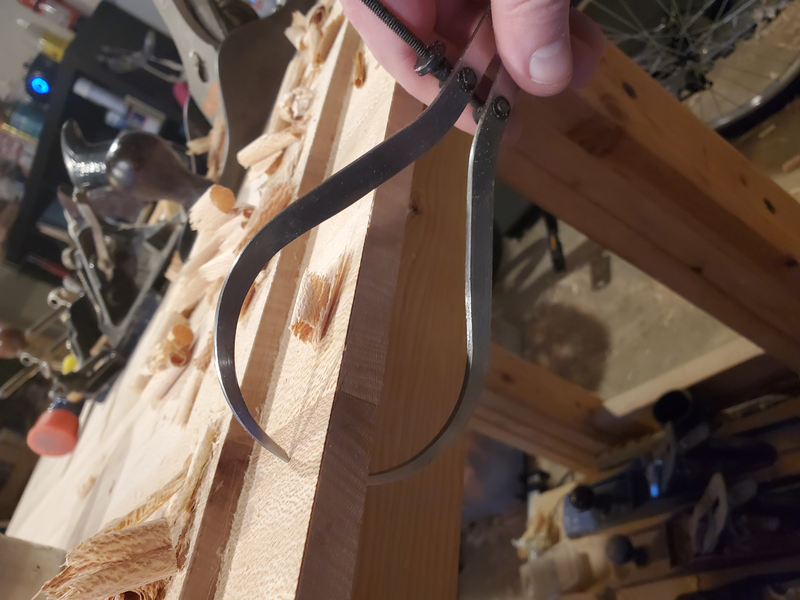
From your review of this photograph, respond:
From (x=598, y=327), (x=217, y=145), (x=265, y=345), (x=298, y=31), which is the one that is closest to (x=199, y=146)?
(x=217, y=145)

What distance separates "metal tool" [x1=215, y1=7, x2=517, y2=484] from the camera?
0.89 ft

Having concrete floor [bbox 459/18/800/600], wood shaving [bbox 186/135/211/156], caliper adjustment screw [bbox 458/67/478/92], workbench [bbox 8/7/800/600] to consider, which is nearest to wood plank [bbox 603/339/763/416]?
workbench [bbox 8/7/800/600]

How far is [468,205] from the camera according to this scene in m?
0.32

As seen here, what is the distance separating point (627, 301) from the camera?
1.41 meters

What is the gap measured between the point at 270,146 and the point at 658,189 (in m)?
0.44

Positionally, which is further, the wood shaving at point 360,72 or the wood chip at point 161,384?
the wood chip at point 161,384

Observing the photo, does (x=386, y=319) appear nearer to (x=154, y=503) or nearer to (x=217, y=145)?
(x=154, y=503)

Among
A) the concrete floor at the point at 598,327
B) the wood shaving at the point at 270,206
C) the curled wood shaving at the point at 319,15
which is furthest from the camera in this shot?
the concrete floor at the point at 598,327

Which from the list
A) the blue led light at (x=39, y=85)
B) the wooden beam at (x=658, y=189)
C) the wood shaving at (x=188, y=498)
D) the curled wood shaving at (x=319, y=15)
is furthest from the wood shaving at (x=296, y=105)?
the blue led light at (x=39, y=85)

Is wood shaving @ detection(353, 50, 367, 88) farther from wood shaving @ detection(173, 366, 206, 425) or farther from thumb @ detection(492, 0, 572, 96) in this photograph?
wood shaving @ detection(173, 366, 206, 425)

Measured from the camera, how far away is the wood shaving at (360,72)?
476mm

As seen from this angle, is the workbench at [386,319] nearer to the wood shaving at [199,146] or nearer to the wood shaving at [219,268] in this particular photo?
the wood shaving at [219,268]

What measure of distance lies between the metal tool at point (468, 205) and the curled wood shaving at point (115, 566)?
0.34ft

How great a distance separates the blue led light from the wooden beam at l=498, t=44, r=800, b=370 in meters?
2.64
